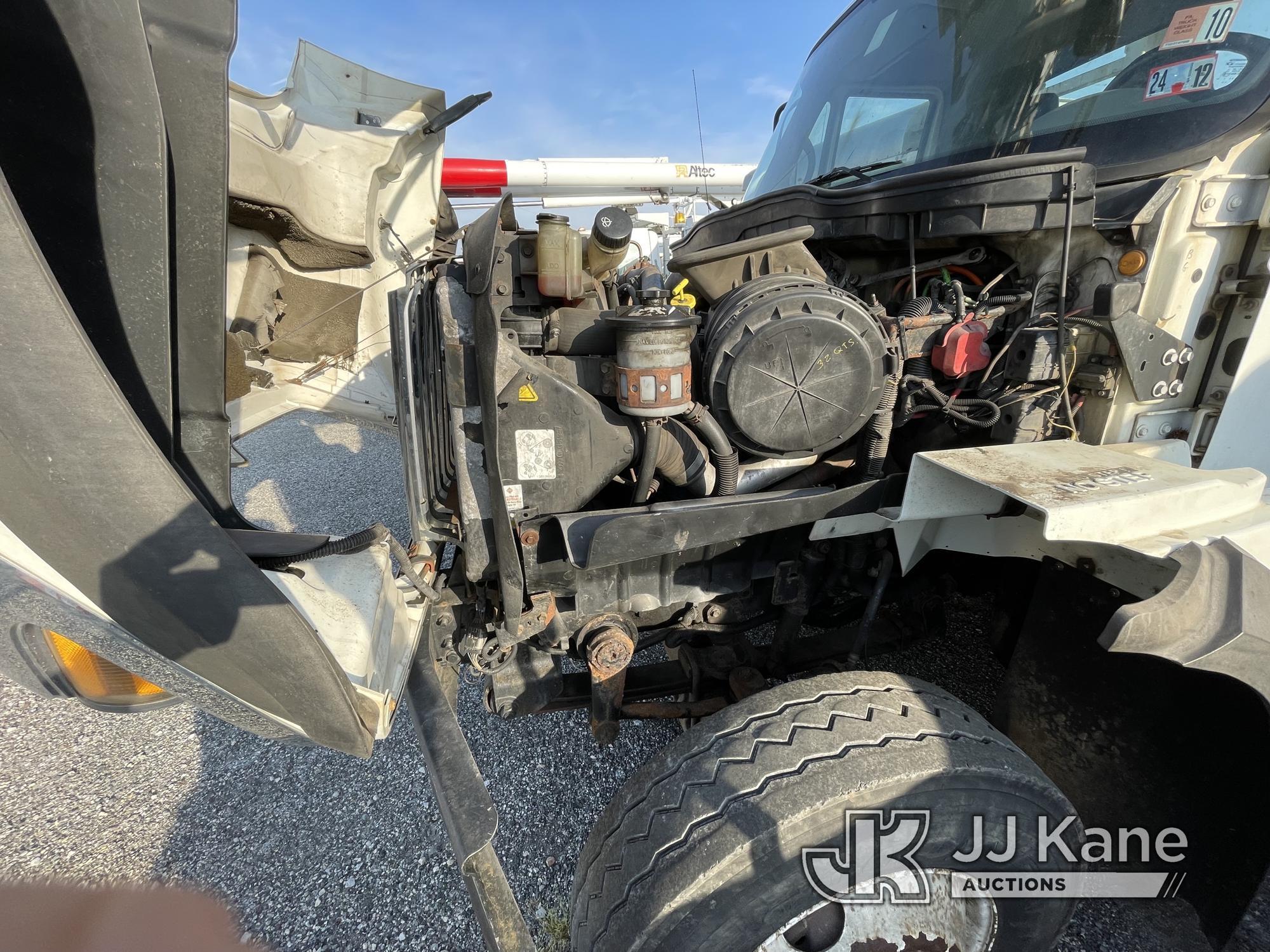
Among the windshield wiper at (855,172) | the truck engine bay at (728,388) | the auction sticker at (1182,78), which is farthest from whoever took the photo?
the windshield wiper at (855,172)

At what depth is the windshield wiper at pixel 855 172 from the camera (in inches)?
86.1

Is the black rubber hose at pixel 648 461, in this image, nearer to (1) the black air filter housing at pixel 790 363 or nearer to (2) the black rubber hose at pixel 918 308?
(1) the black air filter housing at pixel 790 363

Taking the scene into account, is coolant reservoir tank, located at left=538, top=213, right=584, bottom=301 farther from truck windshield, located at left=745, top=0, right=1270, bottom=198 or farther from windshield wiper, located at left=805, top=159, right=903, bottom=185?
truck windshield, located at left=745, top=0, right=1270, bottom=198

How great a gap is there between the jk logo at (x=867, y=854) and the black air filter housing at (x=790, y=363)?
91cm

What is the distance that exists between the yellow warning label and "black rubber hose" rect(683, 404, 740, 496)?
310 mm

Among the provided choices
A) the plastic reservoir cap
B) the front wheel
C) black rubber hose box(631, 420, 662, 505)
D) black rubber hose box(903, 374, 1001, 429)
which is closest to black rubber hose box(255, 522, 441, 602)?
black rubber hose box(631, 420, 662, 505)

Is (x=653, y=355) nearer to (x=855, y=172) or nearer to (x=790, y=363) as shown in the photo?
(x=790, y=363)

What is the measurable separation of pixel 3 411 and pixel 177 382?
1.54ft

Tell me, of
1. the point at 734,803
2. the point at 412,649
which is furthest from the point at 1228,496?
the point at 412,649

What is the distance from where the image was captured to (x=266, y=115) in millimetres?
2270

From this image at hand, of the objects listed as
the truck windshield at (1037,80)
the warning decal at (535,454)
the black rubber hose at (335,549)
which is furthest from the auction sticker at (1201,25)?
the black rubber hose at (335,549)

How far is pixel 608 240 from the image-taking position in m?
1.35

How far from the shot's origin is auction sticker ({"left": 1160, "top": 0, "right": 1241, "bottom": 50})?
5.01 ft

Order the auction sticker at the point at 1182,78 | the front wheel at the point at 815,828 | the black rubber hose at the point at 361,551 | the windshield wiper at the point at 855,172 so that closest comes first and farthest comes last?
the front wheel at the point at 815,828, the black rubber hose at the point at 361,551, the auction sticker at the point at 1182,78, the windshield wiper at the point at 855,172
